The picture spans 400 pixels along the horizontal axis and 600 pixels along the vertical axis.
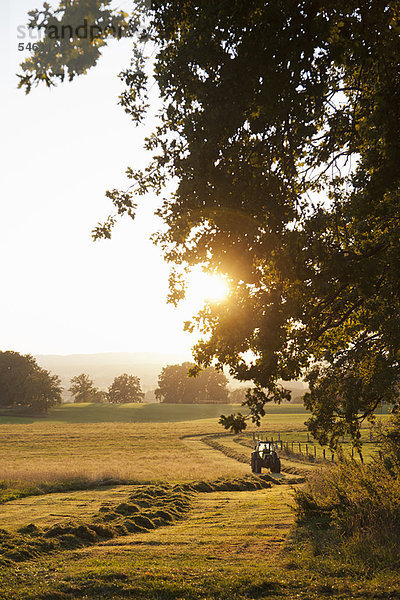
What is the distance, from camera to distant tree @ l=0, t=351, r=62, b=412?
9794 centimetres

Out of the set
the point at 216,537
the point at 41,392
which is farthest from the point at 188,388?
the point at 216,537

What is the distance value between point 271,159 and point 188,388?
130m

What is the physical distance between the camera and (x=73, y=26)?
697 centimetres

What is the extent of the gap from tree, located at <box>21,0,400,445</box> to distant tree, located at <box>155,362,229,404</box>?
127 m

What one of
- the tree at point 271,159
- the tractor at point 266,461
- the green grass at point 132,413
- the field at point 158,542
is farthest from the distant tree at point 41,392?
the tree at point 271,159

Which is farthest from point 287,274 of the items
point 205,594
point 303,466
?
point 303,466

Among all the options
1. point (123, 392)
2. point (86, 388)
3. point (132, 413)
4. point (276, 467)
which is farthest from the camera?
point (86, 388)

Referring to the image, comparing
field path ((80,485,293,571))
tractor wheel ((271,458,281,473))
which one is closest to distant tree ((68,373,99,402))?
tractor wheel ((271,458,281,473))

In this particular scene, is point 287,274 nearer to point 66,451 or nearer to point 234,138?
point 234,138

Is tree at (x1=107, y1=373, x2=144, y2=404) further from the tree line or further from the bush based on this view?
the bush

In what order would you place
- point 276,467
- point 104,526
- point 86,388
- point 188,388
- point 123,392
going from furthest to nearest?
point 86,388 < point 123,392 < point 188,388 < point 276,467 < point 104,526

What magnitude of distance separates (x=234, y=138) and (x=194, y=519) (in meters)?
13.3

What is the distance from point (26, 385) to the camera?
97.6 m

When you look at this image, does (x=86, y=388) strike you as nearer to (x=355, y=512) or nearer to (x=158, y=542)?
(x=158, y=542)
